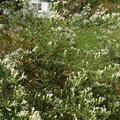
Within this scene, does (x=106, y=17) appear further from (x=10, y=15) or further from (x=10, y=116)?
(x=10, y=116)

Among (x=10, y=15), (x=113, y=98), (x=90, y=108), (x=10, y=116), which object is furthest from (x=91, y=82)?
(x=10, y=15)

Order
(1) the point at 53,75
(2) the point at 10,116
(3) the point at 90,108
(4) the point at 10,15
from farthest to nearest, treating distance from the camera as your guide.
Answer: (4) the point at 10,15, (1) the point at 53,75, (3) the point at 90,108, (2) the point at 10,116

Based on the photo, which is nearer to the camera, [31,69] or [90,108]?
[90,108]

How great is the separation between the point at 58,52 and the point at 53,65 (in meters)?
1.37

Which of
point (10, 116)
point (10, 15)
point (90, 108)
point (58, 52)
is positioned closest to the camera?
point (10, 116)

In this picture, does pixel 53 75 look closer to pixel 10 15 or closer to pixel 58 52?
pixel 58 52

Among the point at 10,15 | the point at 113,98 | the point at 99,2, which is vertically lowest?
the point at 99,2

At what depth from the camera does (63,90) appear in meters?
10.6

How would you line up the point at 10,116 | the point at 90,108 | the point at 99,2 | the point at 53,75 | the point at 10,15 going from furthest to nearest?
the point at 99,2
the point at 10,15
the point at 53,75
the point at 90,108
the point at 10,116

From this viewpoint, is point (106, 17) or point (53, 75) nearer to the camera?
point (53, 75)

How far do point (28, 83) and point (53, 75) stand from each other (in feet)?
3.38

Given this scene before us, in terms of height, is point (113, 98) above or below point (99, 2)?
above

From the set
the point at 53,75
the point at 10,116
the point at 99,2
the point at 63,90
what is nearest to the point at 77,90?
the point at 63,90

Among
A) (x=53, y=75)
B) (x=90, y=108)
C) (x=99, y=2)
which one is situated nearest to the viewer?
(x=90, y=108)
